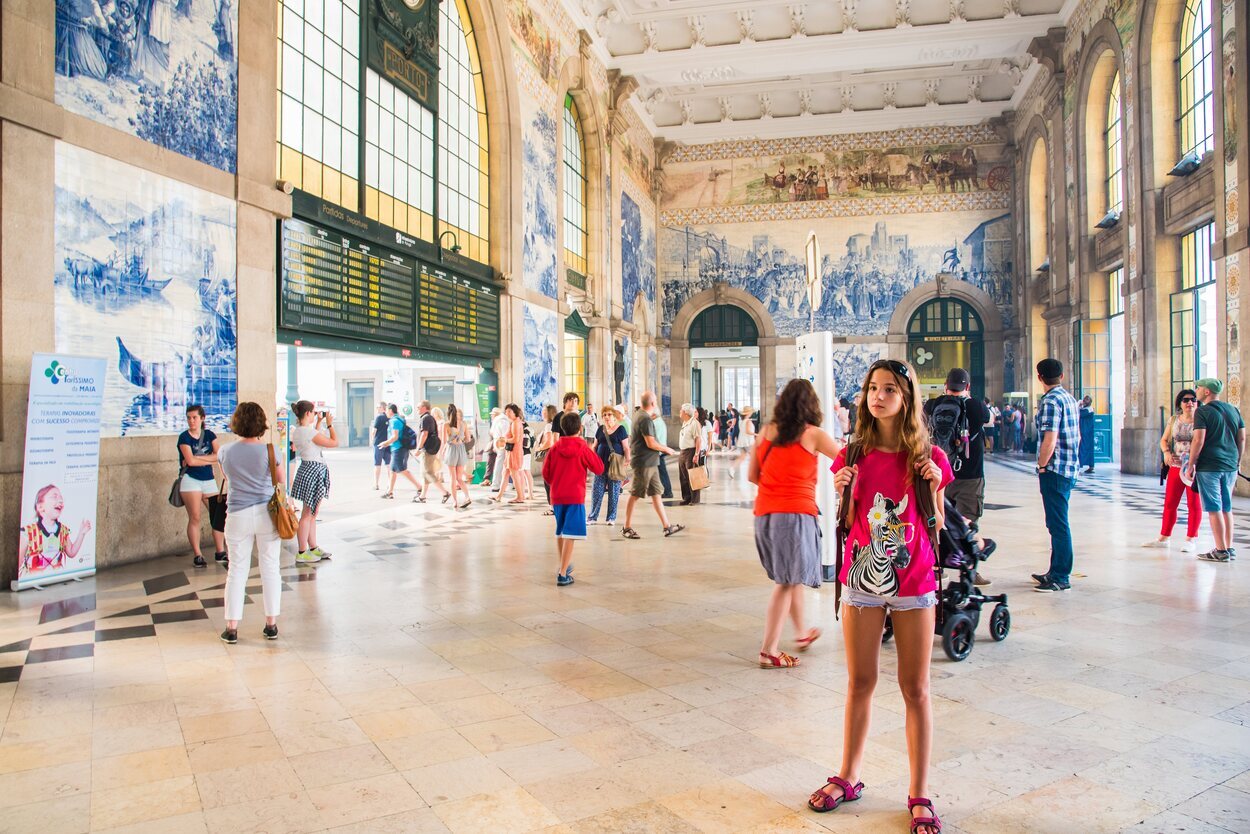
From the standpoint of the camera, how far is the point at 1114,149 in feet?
59.5

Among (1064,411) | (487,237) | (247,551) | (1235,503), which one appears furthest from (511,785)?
(487,237)

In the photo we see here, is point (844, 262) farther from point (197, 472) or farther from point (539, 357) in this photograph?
point (197, 472)

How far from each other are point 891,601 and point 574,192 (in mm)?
18354

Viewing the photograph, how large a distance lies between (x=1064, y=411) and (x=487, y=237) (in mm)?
10827

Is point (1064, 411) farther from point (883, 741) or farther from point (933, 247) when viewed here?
point (933, 247)

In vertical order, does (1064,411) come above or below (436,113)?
below

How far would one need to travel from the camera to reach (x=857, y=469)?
2.75 metres

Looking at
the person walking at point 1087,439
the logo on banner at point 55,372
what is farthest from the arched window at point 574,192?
the logo on banner at point 55,372

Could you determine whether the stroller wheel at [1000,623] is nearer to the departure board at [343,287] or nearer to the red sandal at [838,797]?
the red sandal at [838,797]

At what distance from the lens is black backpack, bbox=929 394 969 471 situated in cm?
591

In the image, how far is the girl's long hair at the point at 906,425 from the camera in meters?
2.65

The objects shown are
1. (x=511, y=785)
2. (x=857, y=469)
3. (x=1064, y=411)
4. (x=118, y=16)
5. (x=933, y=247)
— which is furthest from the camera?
(x=933, y=247)

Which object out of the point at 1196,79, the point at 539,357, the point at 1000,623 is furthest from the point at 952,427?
the point at 1196,79

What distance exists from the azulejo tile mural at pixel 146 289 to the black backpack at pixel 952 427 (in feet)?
21.5
